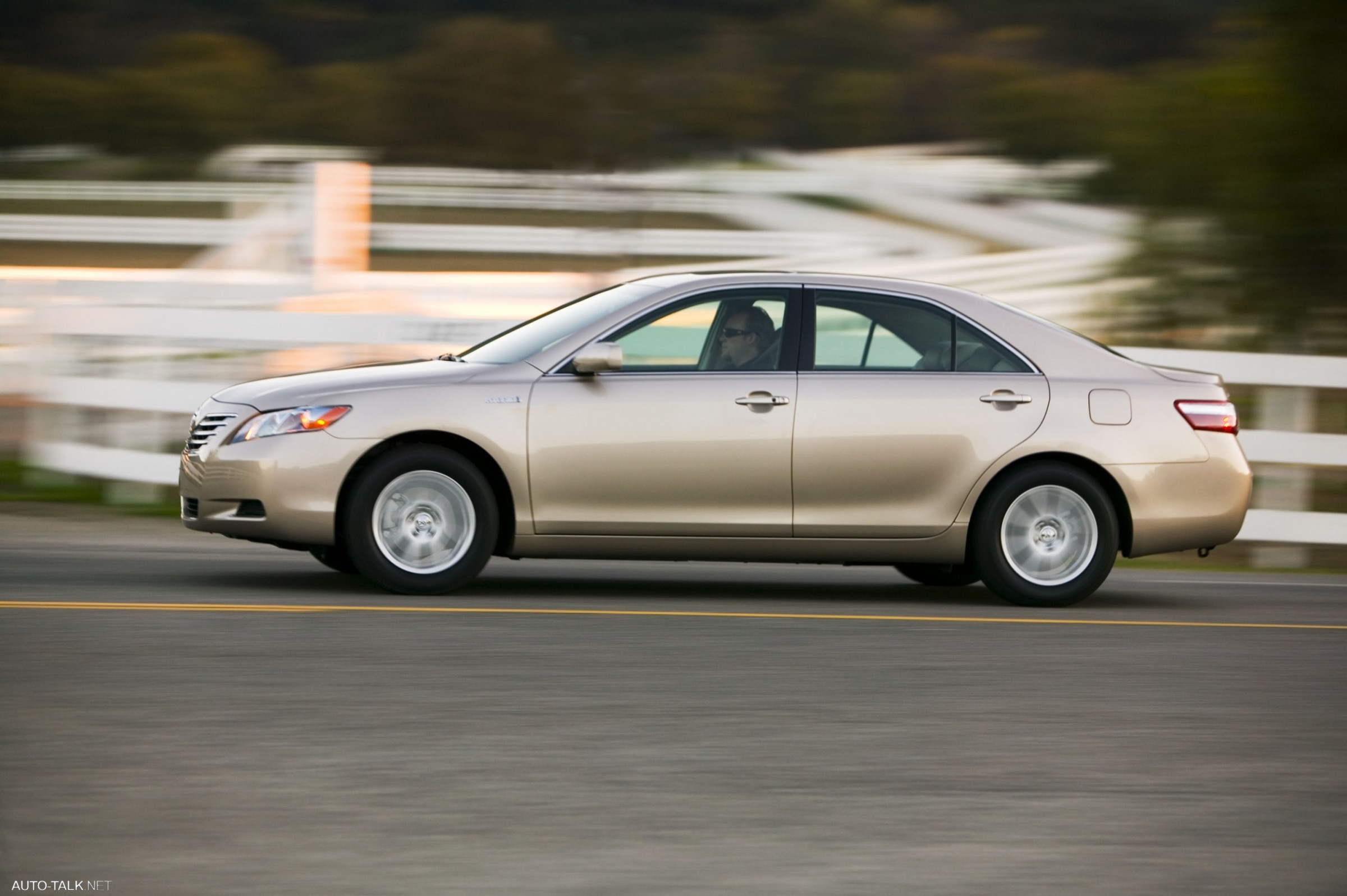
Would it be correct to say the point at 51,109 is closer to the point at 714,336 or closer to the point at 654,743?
the point at 714,336

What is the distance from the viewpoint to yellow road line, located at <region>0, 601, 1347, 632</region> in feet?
26.7

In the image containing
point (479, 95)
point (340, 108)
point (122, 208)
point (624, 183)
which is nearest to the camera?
point (624, 183)

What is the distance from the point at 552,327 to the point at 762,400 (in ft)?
3.77

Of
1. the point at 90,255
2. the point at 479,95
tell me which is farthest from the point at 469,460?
the point at 479,95

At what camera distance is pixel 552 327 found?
9164 mm

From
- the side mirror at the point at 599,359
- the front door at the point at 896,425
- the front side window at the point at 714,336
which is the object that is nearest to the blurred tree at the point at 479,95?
the front side window at the point at 714,336

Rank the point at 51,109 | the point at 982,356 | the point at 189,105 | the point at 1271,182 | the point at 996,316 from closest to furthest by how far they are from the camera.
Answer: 1. the point at 982,356
2. the point at 996,316
3. the point at 1271,182
4. the point at 189,105
5. the point at 51,109

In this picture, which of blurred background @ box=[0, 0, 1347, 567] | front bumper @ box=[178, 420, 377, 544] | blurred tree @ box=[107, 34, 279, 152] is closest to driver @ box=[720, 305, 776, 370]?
front bumper @ box=[178, 420, 377, 544]

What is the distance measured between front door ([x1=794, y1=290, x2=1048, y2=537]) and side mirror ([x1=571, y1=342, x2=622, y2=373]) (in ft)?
2.93

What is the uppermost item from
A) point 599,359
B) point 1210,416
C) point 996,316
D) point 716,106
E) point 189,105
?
point 189,105

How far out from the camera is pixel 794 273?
9148 mm

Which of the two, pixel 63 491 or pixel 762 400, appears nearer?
pixel 762 400

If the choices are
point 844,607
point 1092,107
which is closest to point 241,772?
point 844,607

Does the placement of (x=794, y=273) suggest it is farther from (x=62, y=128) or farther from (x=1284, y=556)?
(x=62, y=128)
